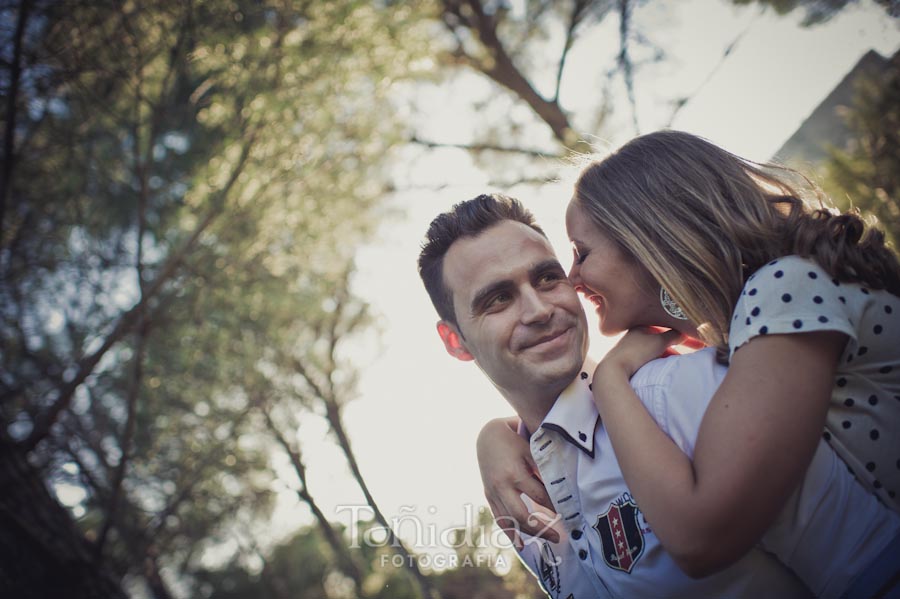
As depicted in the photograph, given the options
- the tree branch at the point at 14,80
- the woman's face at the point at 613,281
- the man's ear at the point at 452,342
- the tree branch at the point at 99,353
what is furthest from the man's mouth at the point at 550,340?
the tree branch at the point at 14,80

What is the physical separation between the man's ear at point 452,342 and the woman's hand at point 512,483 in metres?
0.41

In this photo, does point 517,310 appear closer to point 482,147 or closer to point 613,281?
point 613,281

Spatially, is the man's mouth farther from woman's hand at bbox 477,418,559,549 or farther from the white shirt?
woman's hand at bbox 477,418,559,549

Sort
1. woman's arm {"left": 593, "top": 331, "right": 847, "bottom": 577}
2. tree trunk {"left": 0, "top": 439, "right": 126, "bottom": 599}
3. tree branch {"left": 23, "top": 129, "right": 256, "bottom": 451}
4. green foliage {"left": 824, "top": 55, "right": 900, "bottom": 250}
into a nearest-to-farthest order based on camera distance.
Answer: woman's arm {"left": 593, "top": 331, "right": 847, "bottom": 577}
tree trunk {"left": 0, "top": 439, "right": 126, "bottom": 599}
tree branch {"left": 23, "top": 129, "right": 256, "bottom": 451}
green foliage {"left": 824, "top": 55, "right": 900, "bottom": 250}

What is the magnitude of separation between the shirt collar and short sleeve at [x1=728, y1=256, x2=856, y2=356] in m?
0.67

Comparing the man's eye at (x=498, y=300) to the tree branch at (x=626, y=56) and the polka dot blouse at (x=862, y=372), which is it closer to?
the polka dot blouse at (x=862, y=372)

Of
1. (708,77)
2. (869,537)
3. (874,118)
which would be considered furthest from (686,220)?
(874,118)

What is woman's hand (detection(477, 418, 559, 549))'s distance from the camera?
222 cm

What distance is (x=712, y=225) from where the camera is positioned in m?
1.88

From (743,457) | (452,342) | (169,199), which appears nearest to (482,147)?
(169,199)

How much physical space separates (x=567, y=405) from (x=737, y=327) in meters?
0.75

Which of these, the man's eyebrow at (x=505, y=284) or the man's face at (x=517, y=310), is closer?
the man's face at (x=517, y=310)

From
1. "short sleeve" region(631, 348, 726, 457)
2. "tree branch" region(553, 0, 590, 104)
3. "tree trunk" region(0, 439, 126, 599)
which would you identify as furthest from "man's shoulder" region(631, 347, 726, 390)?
"tree branch" region(553, 0, 590, 104)

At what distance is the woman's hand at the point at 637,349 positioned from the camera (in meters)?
1.89
